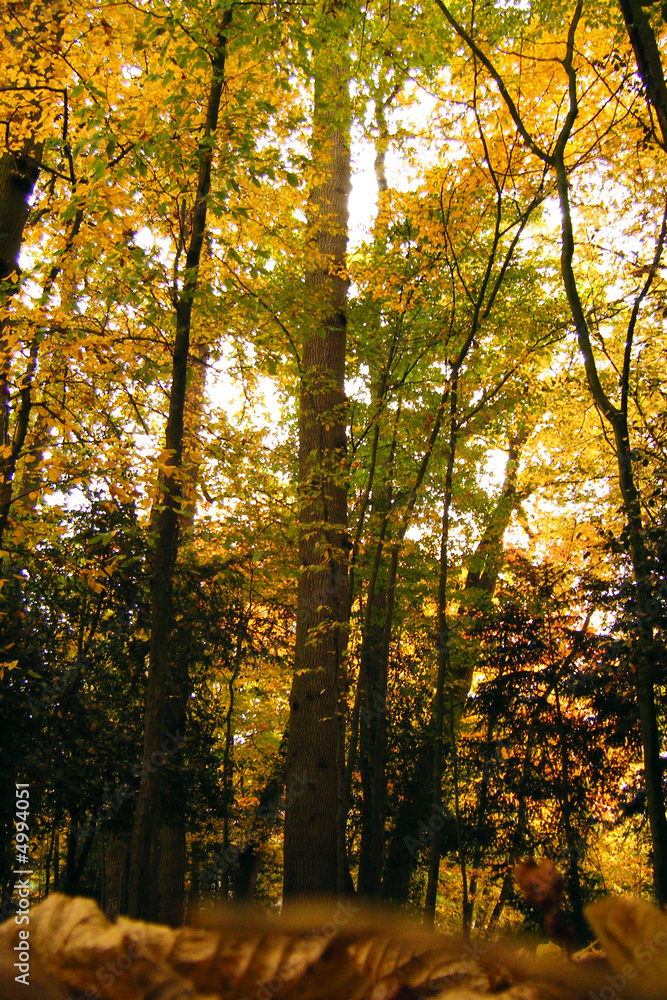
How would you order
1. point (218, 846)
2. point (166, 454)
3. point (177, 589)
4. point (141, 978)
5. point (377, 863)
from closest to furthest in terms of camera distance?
point (141, 978) → point (166, 454) → point (377, 863) → point (177, 589) → point (218, 846)

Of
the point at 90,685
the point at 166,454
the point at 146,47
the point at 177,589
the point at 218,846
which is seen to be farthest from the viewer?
the point at 218,846

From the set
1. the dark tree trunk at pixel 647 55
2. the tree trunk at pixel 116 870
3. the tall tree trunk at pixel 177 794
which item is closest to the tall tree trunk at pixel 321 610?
the tall tree trunk at pixel 177 794

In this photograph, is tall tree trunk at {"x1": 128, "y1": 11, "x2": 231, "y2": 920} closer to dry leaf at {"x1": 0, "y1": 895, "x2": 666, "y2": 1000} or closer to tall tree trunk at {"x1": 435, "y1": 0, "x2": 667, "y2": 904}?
tall tree trunk at {"x1": 435, "y1": 0, "x2": 667, "y2": 904}

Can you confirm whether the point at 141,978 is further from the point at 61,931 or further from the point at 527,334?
the point at 527,334

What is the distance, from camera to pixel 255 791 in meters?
12.6

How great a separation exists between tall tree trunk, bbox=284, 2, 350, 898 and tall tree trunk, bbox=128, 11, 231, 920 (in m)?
1.46

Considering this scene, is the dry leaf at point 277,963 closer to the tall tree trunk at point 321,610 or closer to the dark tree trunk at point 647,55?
the dark tree trunk at point 647,55

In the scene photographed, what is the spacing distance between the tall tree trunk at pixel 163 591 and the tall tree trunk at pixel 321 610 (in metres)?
1.46

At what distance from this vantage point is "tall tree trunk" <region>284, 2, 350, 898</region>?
19.3ft

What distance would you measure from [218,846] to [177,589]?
5573mm

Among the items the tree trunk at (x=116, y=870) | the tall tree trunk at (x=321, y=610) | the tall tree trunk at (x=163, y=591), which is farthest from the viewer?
the tree trunk at (x=116, y=870)

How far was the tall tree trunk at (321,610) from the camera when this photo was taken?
5879mm

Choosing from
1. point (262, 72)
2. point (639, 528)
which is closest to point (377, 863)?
point (639, 528)

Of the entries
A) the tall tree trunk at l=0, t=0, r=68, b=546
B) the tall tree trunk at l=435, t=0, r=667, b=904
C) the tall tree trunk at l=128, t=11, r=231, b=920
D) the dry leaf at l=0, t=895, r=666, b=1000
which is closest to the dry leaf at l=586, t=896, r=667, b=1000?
the dry leaf at l=0, t=895, r=666, b=1000
